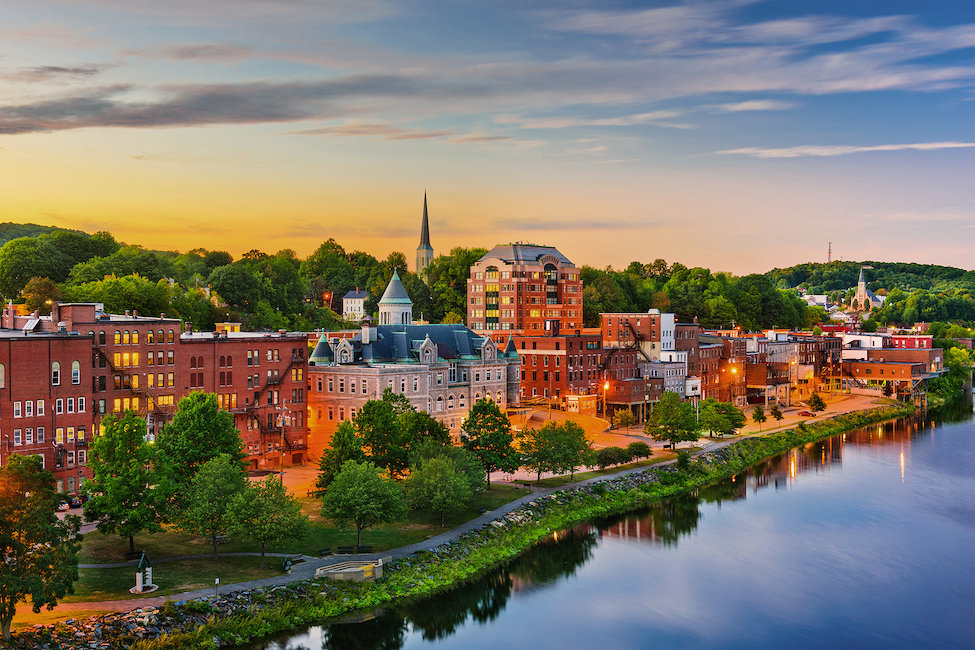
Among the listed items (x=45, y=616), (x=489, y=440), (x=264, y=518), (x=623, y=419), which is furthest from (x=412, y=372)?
(x=45, y=616)

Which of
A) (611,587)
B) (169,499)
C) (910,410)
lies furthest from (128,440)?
(910,410)

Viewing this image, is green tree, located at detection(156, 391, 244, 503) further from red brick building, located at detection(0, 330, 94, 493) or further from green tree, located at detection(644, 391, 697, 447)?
green tree, located at detection(644, 391, 697, 447)

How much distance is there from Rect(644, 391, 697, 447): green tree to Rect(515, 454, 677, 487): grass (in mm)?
3203

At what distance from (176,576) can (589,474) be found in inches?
1809

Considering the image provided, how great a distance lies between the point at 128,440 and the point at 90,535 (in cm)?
772

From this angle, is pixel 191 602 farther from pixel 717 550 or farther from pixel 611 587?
pixel 717 550

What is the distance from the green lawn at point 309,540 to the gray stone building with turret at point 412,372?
21.0 metres

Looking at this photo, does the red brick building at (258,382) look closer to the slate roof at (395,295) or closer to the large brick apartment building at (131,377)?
the large brick apartment building at (131,377)

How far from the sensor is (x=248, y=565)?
56.6 metres

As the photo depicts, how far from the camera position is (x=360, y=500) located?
6038 cm

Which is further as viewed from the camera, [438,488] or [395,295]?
[395,295]

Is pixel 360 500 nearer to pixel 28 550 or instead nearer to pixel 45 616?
pixel 45 616

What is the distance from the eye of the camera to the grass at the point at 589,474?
8419 cm

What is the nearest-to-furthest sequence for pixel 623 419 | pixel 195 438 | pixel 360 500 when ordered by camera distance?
pixel 360 500 → pixel 195 438 → pixel 623 419
